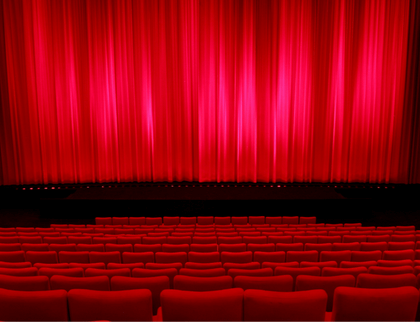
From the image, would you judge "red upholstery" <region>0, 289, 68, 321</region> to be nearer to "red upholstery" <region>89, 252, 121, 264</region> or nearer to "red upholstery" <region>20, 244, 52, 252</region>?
"red upholstery" <region>89, 252, 121, 264</region>

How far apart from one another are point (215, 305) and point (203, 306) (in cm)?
6

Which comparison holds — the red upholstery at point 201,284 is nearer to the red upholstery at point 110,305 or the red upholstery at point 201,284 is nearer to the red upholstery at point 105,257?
the red upholstery at point 110,305

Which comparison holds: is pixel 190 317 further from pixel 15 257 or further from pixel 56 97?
pixel 56 97

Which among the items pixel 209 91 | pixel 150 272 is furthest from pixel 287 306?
pixel 209 91

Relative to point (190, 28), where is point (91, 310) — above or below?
below

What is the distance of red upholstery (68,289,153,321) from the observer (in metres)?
1.79

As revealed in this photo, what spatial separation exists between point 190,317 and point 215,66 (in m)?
7.02

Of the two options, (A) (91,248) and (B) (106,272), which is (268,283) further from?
(A) (91,248)

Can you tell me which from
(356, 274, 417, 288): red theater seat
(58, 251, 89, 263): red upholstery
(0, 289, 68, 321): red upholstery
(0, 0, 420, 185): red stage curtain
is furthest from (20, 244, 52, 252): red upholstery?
(0, 0, 420, 185): red stage curtain

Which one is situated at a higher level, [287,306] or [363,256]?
[287,306]

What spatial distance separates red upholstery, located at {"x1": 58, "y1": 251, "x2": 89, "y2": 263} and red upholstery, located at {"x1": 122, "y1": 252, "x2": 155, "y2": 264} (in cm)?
34

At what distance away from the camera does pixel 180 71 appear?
8.05m

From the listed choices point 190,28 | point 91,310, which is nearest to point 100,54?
point 190,28

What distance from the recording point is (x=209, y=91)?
830cm
